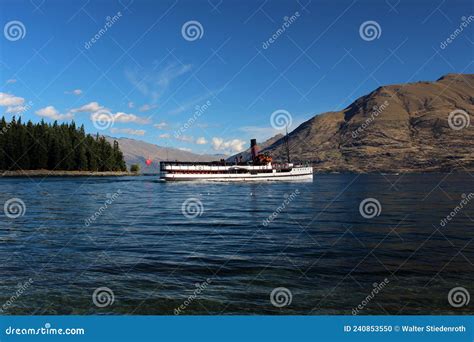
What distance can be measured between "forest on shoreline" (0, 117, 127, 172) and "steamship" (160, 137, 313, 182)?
196ft

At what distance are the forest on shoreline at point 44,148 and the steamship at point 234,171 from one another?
5987 cm

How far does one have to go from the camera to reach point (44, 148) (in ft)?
545

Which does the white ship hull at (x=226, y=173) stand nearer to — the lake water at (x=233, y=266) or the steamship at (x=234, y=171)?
the steamship at (x=234, y=171)

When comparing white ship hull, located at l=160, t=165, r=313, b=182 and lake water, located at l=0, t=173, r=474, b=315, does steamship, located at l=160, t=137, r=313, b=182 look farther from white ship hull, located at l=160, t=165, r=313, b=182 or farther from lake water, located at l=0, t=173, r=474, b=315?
lake water, located at l=0, t=173, r=474, b=315

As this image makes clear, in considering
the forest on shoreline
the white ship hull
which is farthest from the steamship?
the forest on shoreline

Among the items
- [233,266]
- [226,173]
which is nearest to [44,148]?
[226,173]

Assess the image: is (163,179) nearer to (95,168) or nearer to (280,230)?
(95,168)

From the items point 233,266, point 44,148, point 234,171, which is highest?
point 44,148

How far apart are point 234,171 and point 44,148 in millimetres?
86416

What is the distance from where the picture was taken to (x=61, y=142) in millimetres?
174125

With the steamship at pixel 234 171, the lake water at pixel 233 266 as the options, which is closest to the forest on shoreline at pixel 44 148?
the steamship at pixel 234 171

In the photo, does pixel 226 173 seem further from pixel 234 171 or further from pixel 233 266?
pixel 233 266

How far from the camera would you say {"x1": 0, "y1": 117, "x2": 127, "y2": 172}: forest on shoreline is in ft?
533

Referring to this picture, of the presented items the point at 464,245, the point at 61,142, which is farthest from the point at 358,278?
the point at 61,142
